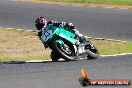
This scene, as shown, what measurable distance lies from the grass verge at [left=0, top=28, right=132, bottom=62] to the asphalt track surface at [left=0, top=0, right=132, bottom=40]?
5.98ft

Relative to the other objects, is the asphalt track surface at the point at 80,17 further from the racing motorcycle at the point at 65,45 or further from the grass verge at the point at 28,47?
the racing motorcycle at the point at 65,45

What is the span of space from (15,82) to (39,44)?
8354 mm

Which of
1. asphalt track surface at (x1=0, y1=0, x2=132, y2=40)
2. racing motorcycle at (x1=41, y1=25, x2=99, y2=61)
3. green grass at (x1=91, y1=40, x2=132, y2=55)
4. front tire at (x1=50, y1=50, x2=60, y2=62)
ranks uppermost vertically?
racing motorcycle at (x1=41, y1=25, x2=99, y2=61)

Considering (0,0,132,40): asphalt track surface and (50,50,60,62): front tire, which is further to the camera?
(0,0,132,40): asphalt track surface

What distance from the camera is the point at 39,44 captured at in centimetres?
2064

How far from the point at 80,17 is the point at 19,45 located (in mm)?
7396

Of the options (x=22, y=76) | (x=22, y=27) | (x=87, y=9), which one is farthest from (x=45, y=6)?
(x=22, y=76)

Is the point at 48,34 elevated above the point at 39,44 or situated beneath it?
elevated above

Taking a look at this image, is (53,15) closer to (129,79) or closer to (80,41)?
(80,41)

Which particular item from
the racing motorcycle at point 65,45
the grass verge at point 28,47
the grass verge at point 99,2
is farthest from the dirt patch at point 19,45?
the grass verge at point 99,2

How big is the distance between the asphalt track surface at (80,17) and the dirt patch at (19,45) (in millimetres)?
1809

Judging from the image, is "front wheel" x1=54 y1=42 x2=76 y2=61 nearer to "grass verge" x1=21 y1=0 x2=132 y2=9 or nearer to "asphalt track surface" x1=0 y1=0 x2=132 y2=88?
"asphalt track surface" x1=0 y1=0 x2=132 y2=88

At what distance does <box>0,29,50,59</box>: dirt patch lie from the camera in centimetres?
1850

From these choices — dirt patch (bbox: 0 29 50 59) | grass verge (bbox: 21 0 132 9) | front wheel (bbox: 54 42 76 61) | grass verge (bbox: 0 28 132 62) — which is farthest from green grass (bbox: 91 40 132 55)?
grass verge (bbox: 21 0 132 9)
